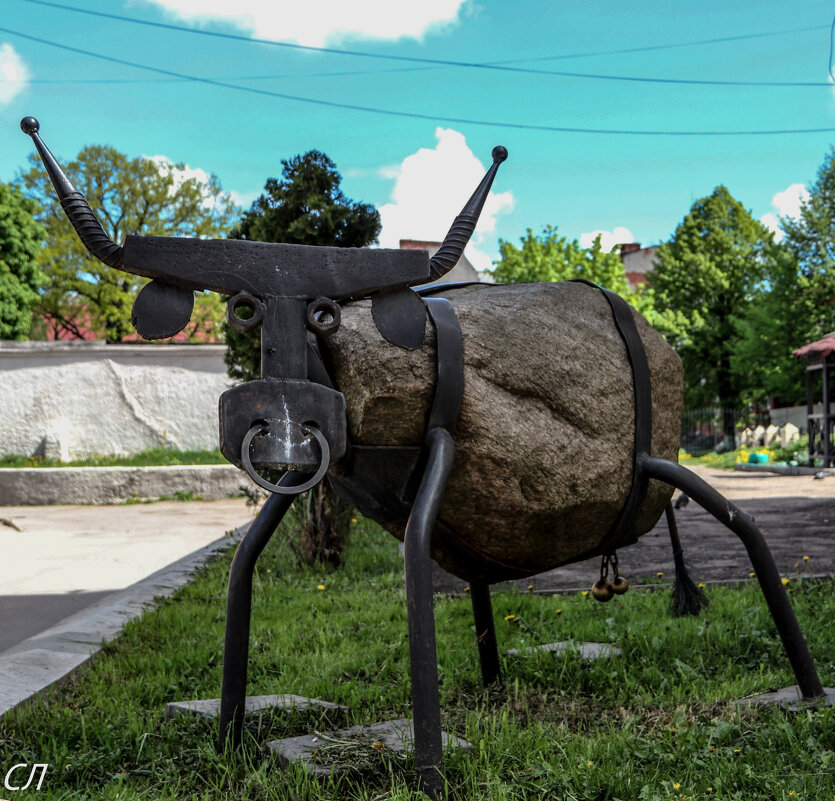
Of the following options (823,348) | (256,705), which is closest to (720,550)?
(256,705)

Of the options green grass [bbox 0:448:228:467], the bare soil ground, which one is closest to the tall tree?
the bare soil ground

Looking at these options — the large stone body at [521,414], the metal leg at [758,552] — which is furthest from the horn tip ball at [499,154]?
the metal leg at [758,552]

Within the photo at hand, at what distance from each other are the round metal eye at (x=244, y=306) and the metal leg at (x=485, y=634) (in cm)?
167

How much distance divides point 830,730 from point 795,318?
86.7 feet

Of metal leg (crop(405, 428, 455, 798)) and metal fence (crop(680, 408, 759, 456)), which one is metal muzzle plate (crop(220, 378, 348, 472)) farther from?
metal fence (crop(680, 408, 759, 456))

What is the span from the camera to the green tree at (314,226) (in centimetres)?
641

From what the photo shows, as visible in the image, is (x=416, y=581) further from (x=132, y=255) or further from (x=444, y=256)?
(x=132, y=255)

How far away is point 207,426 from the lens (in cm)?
1538

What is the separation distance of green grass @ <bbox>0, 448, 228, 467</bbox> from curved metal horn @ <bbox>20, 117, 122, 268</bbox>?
1217 cm

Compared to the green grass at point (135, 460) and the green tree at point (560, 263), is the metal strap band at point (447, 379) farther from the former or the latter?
the green tree at point (560, 263)

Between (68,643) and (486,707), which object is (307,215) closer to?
(68,643)

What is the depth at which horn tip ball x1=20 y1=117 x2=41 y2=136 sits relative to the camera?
2.18 meters

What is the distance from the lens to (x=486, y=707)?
130 inches

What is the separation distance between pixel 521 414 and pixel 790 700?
5.02 ft
